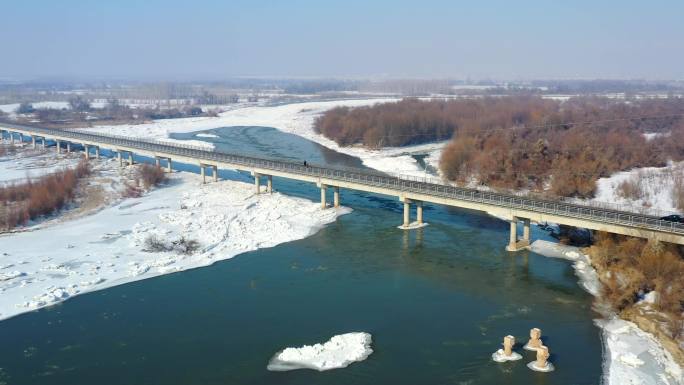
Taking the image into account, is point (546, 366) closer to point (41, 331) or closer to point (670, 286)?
point (670, 286)

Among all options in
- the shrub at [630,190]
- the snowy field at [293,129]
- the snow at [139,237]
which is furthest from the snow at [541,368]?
the snowy field at [293,129]

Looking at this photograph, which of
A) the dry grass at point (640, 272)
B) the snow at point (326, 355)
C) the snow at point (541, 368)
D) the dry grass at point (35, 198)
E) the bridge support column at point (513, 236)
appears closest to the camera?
the snow at point (541, 368)

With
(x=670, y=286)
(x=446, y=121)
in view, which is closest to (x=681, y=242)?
(x=670, y=286)

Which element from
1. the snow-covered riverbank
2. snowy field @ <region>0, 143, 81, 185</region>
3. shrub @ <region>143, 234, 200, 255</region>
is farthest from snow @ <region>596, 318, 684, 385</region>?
snowy field @ <region>0, 143, 81, 185</region>

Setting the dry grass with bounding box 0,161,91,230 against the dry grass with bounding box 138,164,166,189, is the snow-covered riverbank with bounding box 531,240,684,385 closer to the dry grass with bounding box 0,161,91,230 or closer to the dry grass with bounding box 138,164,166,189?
the dry grass with bounding box 0,161,91,230

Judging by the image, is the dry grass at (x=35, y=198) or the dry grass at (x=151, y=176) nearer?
the dry grass at (x=35, y=198)

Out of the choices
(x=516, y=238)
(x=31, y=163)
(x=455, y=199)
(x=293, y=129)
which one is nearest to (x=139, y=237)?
(x=455, y=199)

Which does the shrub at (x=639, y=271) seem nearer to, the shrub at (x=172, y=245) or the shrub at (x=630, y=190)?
the shrub at (x=630, y=190)

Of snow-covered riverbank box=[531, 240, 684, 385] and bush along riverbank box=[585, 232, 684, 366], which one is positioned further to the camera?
bush along riverbank box=[585, 232, 684, 366]
